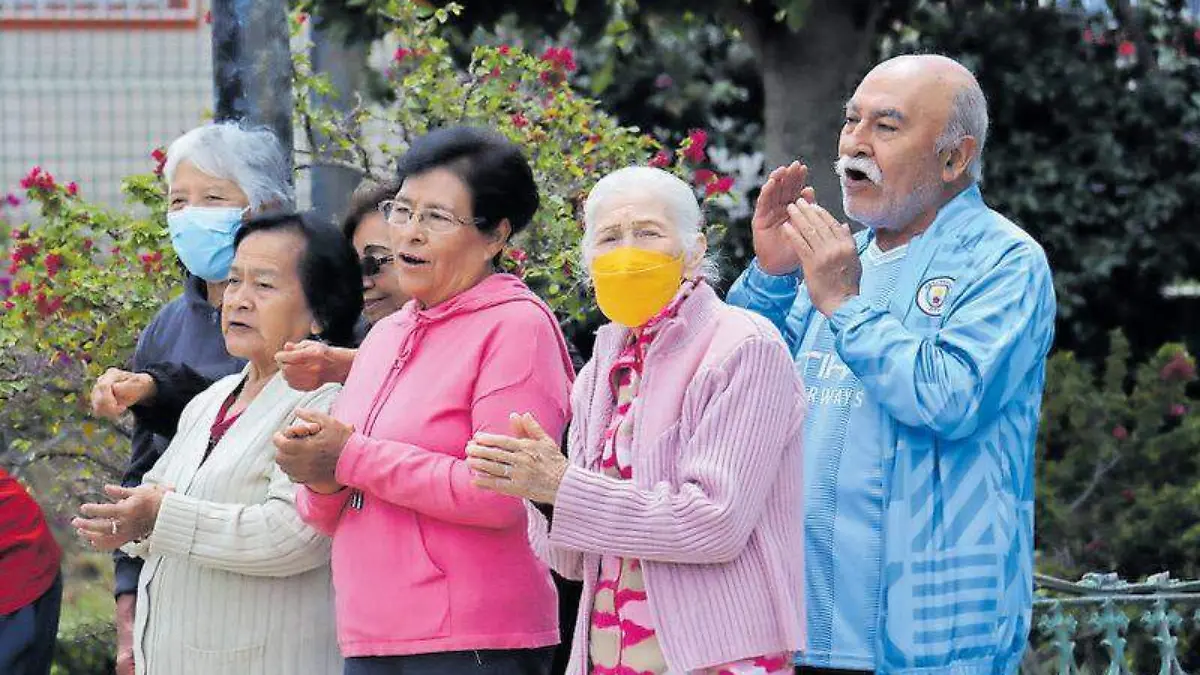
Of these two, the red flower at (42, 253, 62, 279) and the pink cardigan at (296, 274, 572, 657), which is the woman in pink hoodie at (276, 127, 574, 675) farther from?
the red flower at (42, 253, 62, 279)

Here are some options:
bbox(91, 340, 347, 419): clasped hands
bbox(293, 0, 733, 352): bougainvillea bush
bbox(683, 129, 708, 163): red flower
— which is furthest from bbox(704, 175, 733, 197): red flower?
bbox(91, 340, 347, 419): clasped hands

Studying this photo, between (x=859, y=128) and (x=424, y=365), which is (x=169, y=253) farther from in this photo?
(x=859, y=128)

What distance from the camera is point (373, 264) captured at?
5.00 m

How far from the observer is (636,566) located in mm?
3662

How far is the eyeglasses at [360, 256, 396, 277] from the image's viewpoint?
16.4 feet

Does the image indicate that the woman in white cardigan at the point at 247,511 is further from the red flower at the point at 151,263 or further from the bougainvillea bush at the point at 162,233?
the red flower at the point at 151,263

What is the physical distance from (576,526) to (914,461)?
0.61 metres

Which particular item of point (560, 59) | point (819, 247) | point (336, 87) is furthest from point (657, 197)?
point (336, 87)

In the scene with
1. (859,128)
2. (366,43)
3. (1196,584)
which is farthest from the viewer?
(366,43)

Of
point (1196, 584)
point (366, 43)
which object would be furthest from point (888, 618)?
point (366, 43)

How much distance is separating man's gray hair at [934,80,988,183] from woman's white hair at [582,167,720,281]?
46 centimetres

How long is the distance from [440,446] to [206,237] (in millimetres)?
1127

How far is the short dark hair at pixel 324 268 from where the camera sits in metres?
4.46

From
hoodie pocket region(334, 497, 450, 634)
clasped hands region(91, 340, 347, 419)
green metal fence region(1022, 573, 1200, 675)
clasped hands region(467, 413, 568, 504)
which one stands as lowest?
green metal fence region(1022, 573, 1200, 675)
